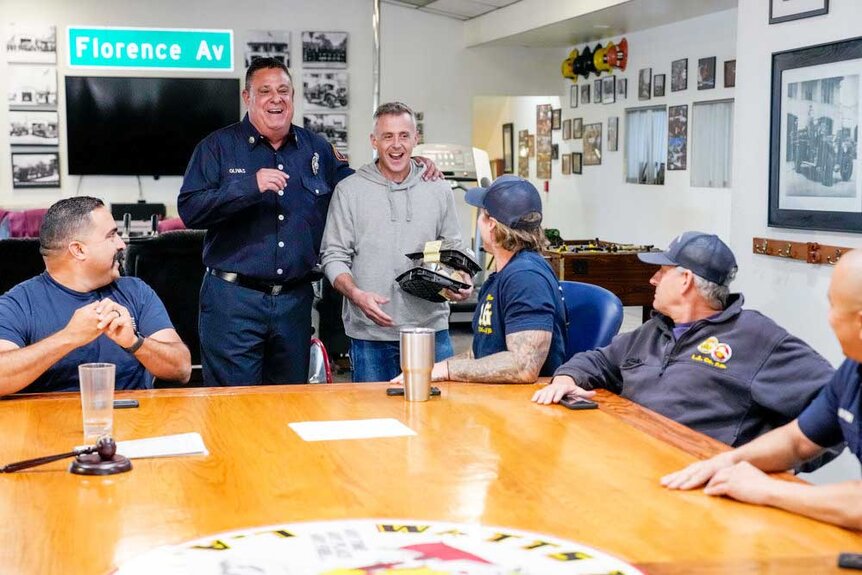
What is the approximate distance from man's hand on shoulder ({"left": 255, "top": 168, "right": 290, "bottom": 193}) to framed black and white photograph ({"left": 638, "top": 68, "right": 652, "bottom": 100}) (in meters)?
6.81

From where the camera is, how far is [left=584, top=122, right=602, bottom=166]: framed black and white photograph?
10.9 meters

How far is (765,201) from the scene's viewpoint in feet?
15.8

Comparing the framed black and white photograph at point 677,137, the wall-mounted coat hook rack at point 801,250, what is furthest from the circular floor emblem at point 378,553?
the framed black and white photograph at point 677,137

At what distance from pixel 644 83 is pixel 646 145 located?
566 millimetres

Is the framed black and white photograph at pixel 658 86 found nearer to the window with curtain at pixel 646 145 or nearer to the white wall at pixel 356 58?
the window with curtain at pixel 646 145

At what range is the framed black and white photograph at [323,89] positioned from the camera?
11.5 m

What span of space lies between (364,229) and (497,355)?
115 centimetres

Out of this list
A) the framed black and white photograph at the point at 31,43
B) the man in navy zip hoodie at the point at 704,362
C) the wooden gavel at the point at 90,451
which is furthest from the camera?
the framed black and white photograph at the point at 31,43

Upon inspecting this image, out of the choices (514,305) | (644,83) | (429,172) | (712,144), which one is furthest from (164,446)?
(644,83)

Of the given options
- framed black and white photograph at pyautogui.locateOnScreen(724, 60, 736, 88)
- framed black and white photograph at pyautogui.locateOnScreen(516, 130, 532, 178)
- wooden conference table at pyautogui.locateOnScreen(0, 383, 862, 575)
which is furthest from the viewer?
framed black and white photograph at pyautogui.locateOnScreen(516, 130, 532, 178)

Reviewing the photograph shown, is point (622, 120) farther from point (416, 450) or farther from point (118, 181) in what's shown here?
point (416, 450)

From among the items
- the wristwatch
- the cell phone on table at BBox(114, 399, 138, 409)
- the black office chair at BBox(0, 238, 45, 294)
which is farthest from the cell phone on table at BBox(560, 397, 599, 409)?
the black office chair at BBox(0, 238, 45, 294)

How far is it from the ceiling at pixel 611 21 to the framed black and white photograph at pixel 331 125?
174 cm

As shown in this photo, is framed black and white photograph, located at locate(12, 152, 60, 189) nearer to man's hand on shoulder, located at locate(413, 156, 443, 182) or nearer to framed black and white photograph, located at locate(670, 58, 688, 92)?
framed black and white photograph, located at locate(670, 58, 688, 92)
